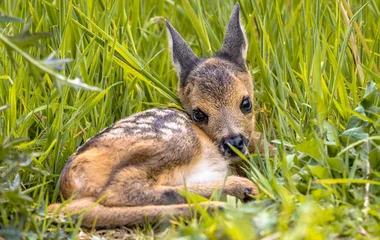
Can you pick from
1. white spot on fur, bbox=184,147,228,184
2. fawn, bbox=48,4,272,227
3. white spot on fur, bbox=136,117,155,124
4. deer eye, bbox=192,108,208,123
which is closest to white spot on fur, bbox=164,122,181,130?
fawn, bbox=48,4,272,227

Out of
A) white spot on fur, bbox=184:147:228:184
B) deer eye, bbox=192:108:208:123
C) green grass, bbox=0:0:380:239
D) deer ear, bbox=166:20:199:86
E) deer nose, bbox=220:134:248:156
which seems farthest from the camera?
deer ear, bbox=166:20:199:86

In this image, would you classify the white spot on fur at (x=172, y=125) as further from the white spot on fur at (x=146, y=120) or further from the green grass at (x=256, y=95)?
the green grass at (x=256, y=95)

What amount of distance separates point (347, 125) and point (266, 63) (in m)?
1.52

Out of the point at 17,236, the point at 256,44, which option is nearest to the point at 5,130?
the point at 17,236

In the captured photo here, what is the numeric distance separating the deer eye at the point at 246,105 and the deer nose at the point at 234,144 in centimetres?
39

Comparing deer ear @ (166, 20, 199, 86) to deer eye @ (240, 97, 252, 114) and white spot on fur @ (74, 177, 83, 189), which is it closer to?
deer eye @ (240, 97, 252, 114)

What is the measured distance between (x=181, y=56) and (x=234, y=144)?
1.18m

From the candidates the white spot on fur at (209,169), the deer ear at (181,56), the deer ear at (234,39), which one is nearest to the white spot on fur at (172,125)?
the white spot on fur at (209,169)

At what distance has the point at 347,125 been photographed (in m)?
5.09

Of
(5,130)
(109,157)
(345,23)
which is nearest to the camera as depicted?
(109,157)

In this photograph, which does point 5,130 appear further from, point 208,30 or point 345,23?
point 345,23

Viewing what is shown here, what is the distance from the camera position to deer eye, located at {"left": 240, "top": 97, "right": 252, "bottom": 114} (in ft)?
20.2

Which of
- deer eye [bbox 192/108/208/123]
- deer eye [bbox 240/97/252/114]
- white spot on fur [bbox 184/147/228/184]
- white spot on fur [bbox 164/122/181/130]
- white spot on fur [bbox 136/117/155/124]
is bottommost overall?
white spot on fur [bbox 184/147/228/184]

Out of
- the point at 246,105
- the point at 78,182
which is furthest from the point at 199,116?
the point at 78,182
